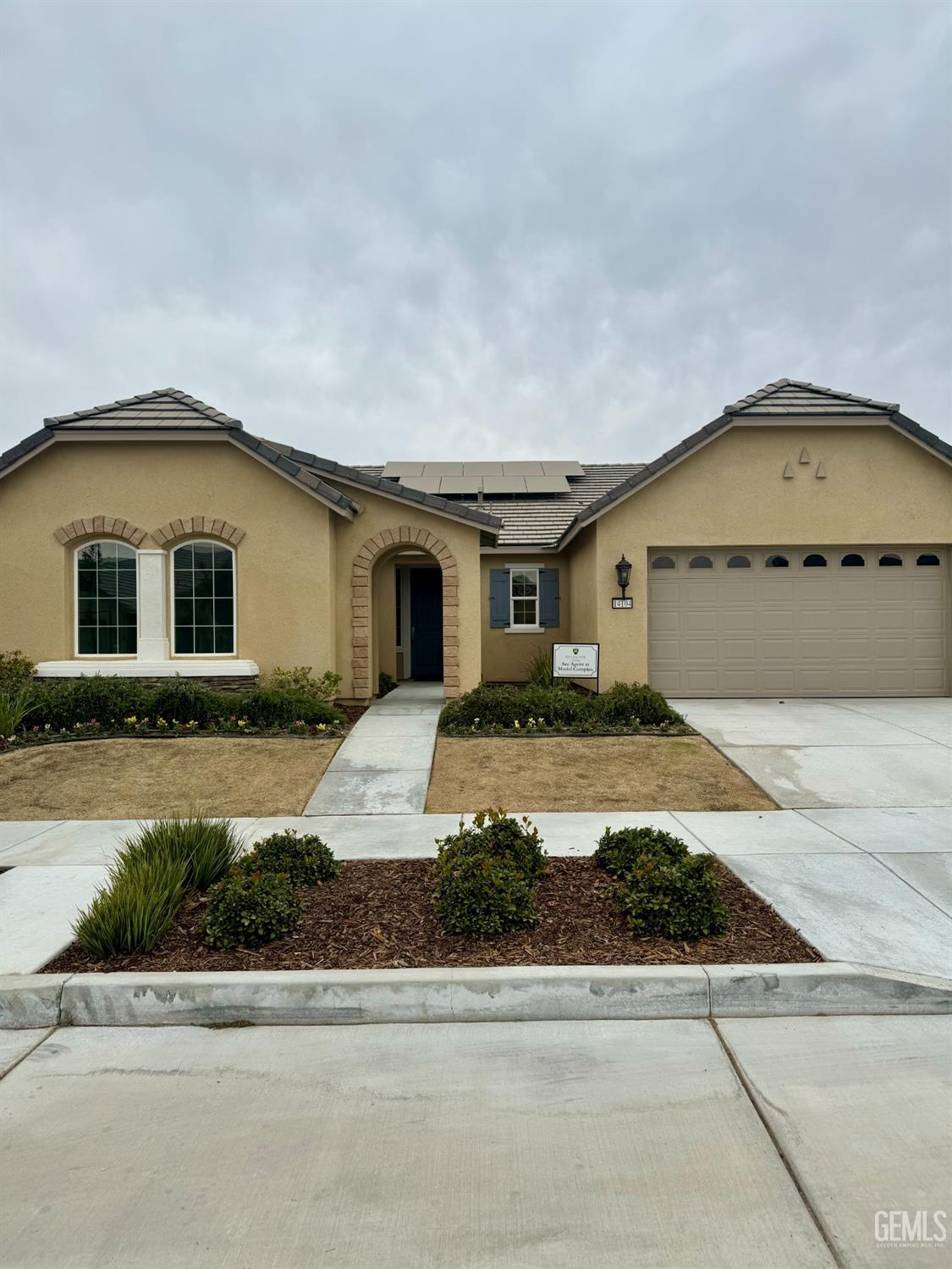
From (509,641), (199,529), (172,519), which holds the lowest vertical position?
(509,641)

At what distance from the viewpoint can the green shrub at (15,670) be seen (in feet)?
36.9

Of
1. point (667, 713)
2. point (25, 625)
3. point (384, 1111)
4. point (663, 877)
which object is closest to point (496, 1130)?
point (384, 1111)

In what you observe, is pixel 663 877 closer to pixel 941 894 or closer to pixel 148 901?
pixel 941 894

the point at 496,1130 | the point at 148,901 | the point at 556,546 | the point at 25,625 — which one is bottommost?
the point at 496,1130

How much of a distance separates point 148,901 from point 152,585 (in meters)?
9.16

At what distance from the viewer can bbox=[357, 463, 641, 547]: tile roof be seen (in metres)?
16.3

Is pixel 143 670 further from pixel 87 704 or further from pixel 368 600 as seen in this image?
pixel 368 600

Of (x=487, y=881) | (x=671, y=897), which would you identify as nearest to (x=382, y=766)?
(x=487, y=881)

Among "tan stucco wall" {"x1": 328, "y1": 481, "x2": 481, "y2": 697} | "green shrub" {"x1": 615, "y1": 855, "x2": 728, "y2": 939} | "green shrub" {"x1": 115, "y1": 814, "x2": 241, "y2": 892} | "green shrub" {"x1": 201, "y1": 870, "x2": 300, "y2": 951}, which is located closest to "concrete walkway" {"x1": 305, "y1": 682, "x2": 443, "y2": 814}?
"tan stucco wall" {"x1": 328, "y1": 481, "x2": 481, "y2": 697}

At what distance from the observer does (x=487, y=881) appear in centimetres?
435

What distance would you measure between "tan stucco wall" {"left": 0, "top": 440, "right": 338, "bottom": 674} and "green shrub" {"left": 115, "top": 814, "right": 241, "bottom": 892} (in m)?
7.12

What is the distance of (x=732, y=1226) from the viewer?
234 cm

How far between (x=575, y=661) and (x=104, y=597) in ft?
26.9

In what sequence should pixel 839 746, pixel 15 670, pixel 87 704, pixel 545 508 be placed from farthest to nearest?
pixel 545 508 → pixel 15 670 → pixel 87 704 → pixel 839 746
